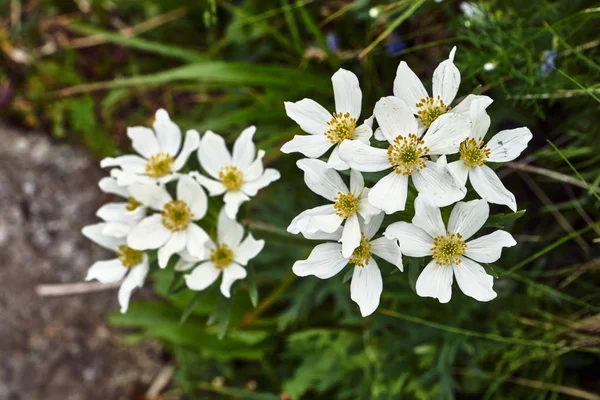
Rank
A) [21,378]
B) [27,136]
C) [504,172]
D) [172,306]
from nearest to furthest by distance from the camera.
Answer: [504,172]
[172,306]
[21,378]
[27,136]

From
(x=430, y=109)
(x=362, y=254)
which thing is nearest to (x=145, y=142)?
(x=362, y=254)

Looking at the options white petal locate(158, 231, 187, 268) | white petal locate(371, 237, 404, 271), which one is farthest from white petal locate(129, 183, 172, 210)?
white petal locate(371, 237, 404, 271)

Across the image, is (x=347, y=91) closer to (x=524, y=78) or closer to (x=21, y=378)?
(x=524, y=78)

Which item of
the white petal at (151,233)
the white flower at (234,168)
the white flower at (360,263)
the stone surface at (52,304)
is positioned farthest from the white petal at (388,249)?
the stone surface at (52,304)

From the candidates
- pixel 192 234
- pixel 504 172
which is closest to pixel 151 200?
pixel 192 234

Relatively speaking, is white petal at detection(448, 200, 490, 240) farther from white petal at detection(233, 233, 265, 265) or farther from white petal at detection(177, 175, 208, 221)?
white petal at detection(177, 175, 208, 221)

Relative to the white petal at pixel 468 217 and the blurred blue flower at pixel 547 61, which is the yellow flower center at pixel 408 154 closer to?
the white petal at pixel 468 217

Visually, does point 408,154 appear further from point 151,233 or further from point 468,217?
point 151,233
